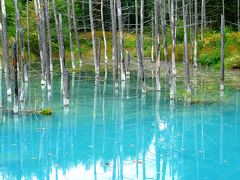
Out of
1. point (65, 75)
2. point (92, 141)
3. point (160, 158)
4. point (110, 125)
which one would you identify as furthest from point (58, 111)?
point (160, 158)

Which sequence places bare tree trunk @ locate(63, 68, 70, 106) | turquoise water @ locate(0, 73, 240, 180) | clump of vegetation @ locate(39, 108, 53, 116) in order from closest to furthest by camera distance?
turquoise water @ locate(0, 73, 240, 180)
clump of vegetation @ locate(39, 108, 53, 116)
bare tree trunk @ locate(63, 68, 70, 106)

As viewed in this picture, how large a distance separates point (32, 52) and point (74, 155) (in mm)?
33509

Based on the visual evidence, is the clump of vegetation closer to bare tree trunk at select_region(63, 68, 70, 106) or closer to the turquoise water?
the turquoise water

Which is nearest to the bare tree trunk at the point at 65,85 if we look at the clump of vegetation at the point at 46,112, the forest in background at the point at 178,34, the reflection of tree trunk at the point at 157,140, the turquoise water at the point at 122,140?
the turquoise water at the point at 122,140

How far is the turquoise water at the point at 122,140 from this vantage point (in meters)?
10.9

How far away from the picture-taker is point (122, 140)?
13.9 meters

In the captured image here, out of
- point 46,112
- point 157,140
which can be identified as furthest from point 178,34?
point 157,140

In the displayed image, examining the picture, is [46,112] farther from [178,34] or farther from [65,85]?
[178,34]

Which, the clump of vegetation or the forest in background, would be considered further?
the forest in background

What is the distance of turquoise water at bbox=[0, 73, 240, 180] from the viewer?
10.9m

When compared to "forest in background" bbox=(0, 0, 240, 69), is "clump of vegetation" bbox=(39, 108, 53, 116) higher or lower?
lower

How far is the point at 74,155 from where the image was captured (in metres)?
12.2

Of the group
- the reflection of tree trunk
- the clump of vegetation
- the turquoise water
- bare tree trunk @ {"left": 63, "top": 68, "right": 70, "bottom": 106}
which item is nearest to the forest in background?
the reflection of tree trunk

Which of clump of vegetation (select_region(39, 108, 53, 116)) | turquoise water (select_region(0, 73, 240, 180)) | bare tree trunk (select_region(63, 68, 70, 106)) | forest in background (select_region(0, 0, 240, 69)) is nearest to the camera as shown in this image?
turquoise water (select_region(0, 73, 240, 180))
